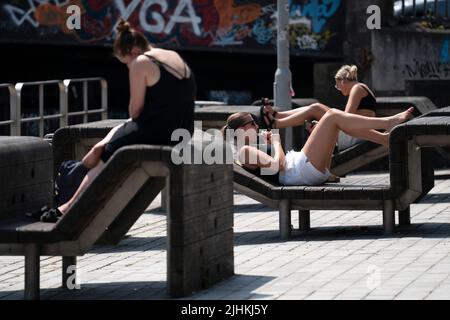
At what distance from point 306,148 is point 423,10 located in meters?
14.8

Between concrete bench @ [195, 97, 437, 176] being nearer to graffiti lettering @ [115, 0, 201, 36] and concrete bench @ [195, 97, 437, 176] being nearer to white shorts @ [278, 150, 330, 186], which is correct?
white shorts @ [278, 150, 330, 186]

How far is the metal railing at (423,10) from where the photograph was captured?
2756 cm

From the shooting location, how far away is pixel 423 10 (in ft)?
91.4

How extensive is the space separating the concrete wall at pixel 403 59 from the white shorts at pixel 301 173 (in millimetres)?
13201

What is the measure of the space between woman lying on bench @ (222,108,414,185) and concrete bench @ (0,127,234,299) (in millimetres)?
2943

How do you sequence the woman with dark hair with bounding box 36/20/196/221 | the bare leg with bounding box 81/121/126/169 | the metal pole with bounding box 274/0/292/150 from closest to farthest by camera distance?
the woman with dark hair with bounding box 36/20/196/221 < the bare leg with bounding box 81/121/126/169 < the metal pole with bounding box 274/0/292/150

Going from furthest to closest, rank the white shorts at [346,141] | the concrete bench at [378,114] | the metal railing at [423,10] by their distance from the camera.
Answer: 1. the metal railing at [423,10]
2. the white shorts at [346,141]
3. the concrete bench at [378,114]

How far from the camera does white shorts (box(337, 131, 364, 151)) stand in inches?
640

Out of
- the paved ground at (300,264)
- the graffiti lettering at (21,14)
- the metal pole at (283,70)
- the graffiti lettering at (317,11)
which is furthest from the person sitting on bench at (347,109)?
the graffiti lettering at (21,14)

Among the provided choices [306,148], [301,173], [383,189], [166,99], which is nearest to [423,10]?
[306,148]

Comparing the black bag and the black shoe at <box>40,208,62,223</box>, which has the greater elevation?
the black bag

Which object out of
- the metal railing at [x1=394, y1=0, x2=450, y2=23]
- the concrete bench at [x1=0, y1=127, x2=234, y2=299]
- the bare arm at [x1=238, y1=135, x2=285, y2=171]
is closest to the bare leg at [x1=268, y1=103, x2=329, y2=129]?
the bare arm at [x1=238, y1=135, x2=285, y2=171]

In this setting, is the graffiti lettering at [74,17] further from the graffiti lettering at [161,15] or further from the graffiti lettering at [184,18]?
the graffiti lettering at [184,18]

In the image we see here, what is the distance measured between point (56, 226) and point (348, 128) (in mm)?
4428
